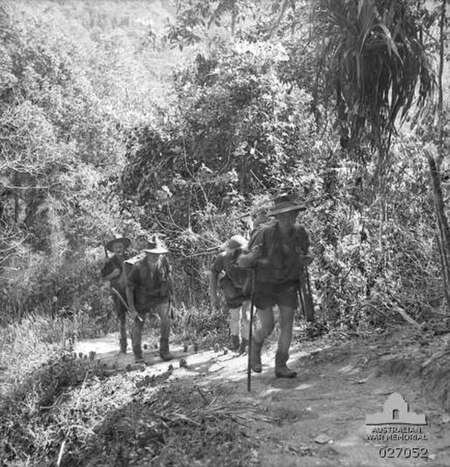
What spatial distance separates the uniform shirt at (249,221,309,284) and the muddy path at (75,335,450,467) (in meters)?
1.10

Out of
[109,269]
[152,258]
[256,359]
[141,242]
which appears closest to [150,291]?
[152,258]

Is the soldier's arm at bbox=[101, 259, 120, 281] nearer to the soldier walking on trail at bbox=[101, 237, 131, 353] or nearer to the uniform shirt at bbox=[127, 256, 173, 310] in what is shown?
the soldier walking on trail at bbox=[101, 237, 131, 353]

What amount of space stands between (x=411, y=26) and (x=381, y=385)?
3434mm

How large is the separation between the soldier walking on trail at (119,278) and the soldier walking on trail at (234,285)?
2047 millimetres

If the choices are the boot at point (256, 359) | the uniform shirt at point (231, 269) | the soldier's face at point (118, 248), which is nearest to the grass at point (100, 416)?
the boot at point (256, 359)

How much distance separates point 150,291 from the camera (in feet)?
27.6

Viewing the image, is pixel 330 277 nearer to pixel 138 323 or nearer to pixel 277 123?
pixel 138 323

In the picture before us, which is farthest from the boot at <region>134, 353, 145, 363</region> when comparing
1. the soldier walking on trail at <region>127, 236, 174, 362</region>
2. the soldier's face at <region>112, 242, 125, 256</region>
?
the soldier's face at <region>112, 242, 125, 256</region>

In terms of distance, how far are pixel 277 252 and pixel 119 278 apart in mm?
4217

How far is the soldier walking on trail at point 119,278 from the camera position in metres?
9.45

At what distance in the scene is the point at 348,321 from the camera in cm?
799

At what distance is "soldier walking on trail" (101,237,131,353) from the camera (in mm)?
9453

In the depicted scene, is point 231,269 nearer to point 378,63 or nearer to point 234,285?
point 234,285
